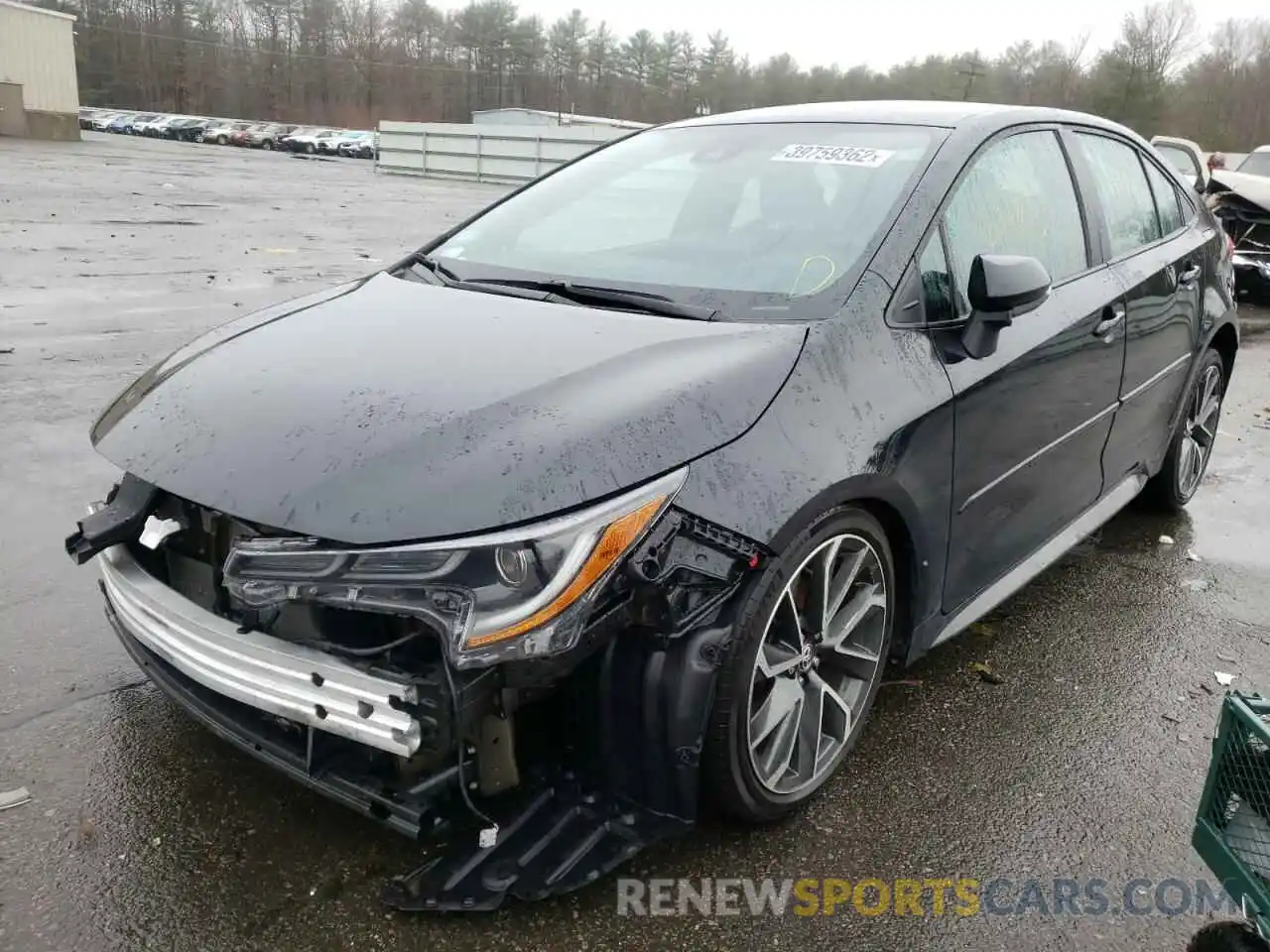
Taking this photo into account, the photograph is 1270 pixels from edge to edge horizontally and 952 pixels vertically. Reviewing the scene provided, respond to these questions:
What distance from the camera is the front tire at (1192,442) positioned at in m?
4.45

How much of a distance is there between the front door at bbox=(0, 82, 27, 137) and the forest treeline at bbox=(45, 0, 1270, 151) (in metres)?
45.9

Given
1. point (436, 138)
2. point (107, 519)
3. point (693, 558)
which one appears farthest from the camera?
point (436, 138)

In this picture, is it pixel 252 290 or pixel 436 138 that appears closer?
pixel 252 290

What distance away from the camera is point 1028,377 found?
2.89 meters

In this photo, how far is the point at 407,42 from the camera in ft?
313

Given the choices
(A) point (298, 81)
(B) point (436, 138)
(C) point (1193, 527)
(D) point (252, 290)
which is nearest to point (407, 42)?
(A) point (298, 81)

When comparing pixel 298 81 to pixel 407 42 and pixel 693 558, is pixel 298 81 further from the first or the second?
pixel 693 558

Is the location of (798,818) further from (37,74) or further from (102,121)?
(102,121)

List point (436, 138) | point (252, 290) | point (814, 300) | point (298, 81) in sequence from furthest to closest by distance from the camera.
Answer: point (298, 81), point (436, 138), point (252, 290), point (814, 300)

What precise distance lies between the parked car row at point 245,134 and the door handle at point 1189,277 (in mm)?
52934

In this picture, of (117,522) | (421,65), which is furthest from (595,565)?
(421,65)

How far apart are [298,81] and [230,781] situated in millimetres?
98218

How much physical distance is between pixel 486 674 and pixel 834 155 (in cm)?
195

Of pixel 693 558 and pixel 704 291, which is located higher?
pixel 704 291
